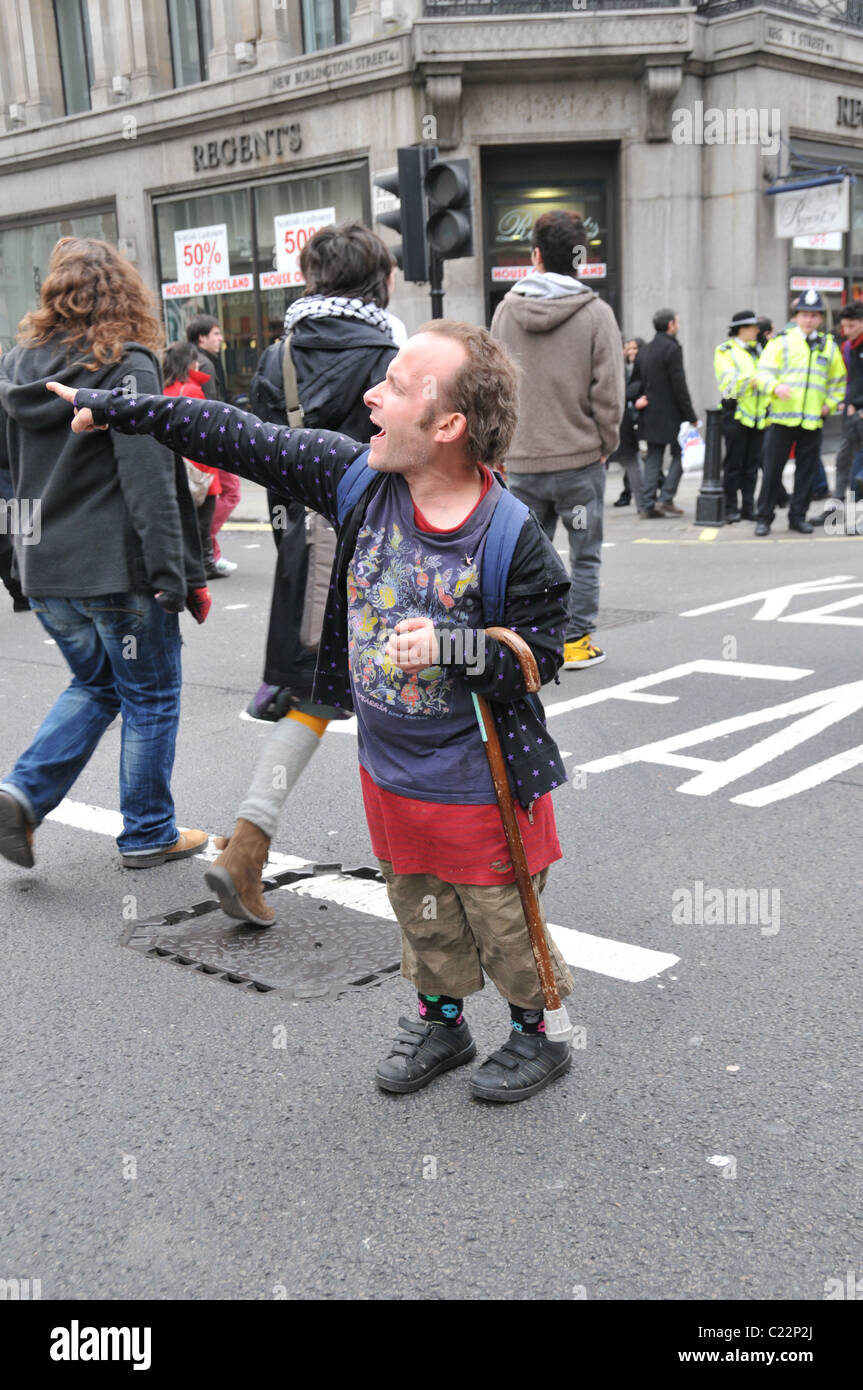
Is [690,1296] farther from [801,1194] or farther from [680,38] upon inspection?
[680,38]

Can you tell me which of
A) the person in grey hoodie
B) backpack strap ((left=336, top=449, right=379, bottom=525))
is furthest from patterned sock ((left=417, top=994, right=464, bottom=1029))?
the person in grey hoodie

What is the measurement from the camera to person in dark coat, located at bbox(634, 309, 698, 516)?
13.3 m

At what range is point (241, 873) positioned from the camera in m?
3.79

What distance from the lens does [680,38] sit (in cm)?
1686

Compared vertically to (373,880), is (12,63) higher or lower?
higher

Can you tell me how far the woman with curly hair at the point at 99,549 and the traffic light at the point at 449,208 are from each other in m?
6.33

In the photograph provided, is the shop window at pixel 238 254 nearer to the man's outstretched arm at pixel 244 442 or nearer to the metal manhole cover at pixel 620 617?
the metal manhole cover at pixel 620 617

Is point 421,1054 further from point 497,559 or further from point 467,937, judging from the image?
point 497,559

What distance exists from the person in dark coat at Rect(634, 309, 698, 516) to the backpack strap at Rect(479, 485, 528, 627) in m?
11.0

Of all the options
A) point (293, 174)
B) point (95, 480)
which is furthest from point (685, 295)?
point (95, 480)

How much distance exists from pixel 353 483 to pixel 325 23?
59.0 ft

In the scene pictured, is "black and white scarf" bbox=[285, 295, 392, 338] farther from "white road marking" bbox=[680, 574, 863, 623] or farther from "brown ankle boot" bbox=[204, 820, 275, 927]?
"white road marking" bbox=[680, 574, 863, 623]

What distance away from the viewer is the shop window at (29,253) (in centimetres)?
2214

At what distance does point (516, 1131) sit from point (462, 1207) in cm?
30
